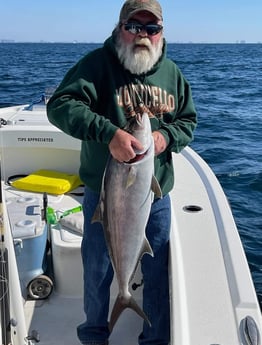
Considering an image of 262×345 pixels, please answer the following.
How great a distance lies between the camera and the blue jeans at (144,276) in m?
2.63

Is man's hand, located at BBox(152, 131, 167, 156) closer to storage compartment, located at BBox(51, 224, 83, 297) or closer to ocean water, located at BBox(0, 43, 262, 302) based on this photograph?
storage compartment, located at BBox(51, 224, 83, 297)

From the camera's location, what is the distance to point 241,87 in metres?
23.2

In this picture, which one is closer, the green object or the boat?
the boat

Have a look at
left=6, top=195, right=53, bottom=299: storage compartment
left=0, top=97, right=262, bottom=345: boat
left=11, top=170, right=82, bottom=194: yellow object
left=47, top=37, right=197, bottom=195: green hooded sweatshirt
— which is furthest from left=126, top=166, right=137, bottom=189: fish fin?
left=11, top=170, right=82, bottom=194: yellow object

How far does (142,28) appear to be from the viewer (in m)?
2.31

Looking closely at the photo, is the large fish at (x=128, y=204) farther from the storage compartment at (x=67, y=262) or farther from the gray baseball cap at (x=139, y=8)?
the storage compartment at (x=67, y=262)

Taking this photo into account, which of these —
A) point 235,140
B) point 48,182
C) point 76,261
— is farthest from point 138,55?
point 235,140

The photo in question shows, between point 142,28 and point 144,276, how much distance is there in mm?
1348

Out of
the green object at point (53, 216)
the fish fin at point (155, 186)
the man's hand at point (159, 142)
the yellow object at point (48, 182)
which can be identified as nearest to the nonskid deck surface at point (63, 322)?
the green object at point (53, 216)

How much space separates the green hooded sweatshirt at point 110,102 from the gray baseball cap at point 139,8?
0.60 ft

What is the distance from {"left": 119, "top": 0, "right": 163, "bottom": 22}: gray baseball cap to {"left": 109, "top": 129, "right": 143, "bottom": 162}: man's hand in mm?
609

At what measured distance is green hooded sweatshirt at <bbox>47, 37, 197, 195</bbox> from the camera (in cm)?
228

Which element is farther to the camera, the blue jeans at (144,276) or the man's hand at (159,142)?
the blue jeans at (144,276)

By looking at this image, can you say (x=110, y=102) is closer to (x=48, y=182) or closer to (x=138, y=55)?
(x=138, y=55)
